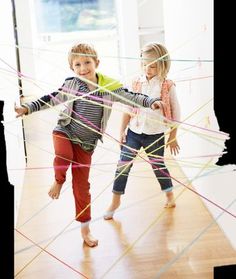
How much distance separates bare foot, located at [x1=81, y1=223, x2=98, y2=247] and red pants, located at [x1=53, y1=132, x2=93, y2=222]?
4 centimetres

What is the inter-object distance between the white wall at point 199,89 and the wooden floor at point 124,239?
0.10m

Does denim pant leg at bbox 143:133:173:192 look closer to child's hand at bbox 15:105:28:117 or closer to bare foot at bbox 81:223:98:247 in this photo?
bare foot at bbox 81:223:98:247

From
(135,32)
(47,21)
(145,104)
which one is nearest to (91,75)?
(145,104)

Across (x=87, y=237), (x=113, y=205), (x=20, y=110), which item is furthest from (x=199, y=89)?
(x=20, y=110)

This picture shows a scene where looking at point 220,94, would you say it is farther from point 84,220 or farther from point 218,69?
point 84,220

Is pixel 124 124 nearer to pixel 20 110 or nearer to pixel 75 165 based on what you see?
pixel 75 165

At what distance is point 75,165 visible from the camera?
4.88 feet

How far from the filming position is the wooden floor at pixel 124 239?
55.9 inches

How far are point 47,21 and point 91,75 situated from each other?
3.75 m

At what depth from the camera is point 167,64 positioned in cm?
162

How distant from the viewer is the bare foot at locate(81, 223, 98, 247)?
1585 millimetres

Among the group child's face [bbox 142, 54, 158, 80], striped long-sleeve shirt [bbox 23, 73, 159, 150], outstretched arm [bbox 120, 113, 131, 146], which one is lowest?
outstretched arm [bbox 120, 113, 131, 146]

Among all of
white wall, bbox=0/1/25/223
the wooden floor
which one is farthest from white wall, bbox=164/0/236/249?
white wall, bbox=0/1/25/223

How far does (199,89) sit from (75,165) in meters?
A: 0.63
